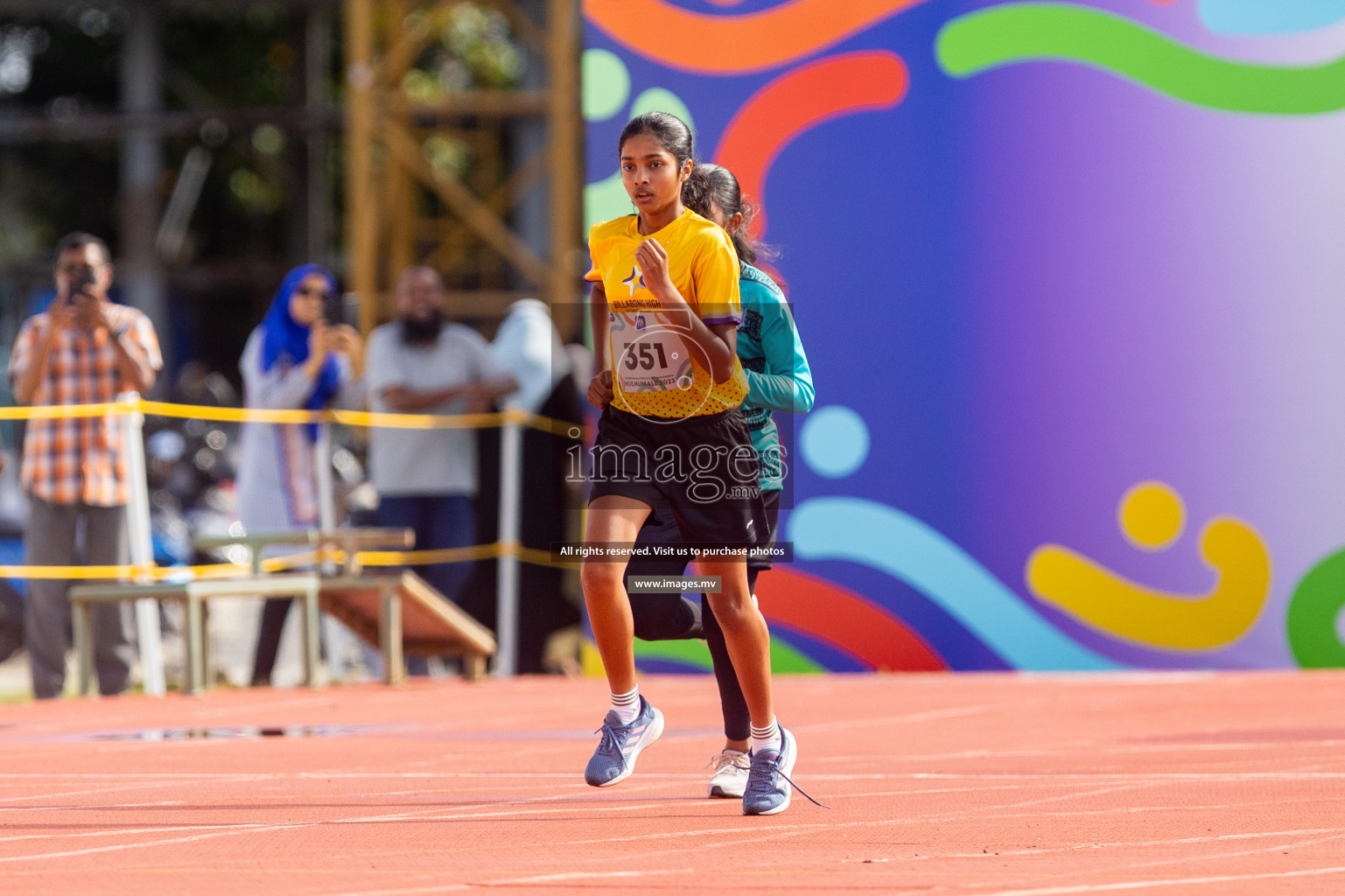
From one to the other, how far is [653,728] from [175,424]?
441 inches

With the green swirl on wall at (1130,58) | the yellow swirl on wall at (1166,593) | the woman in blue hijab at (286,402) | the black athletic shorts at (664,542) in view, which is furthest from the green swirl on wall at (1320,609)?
the black athletic shorts at (664,542)

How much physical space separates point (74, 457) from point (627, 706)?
4.82 meters

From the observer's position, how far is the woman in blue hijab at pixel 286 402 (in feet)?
33.1

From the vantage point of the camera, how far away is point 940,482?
32.6 ft

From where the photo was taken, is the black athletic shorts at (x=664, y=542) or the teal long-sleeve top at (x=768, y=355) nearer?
the teal long-sleeve top at (x=768, y=355)

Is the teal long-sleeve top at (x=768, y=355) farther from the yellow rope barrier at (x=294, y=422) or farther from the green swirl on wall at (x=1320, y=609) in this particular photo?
the green swirl on wall at (x=1320, y=609)

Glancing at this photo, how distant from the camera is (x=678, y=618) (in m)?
5.12

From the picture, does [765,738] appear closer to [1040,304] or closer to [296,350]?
[1040,304]

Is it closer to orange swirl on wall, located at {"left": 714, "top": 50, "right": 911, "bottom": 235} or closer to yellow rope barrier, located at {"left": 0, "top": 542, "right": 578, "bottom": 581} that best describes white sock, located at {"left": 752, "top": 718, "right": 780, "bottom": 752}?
yellow rope barrier, located at {"left": 0, "top": 542, "right": 578, "bottom": 581}

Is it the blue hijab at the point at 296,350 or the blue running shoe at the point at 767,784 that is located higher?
the blue hijab at the point at 296,350

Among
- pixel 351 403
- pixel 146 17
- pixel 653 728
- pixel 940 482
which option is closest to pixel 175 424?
pixel 351 403

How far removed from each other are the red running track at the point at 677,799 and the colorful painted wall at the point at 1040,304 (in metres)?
0.98

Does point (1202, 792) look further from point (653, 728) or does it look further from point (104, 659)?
point (104, 659)

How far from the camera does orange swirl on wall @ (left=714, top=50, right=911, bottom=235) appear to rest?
9969 millimetres
